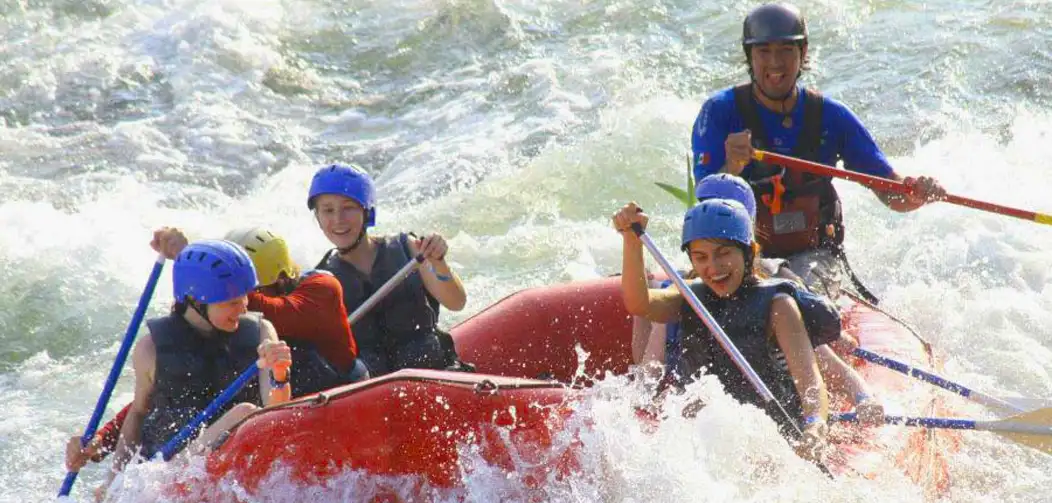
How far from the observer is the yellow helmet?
590 cm

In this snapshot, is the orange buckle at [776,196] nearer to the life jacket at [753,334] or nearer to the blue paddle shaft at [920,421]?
the life jacket at [753,334]

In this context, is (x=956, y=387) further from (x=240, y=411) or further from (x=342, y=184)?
(x=240, y=411)

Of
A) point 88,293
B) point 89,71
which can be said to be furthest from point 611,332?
point 89,71

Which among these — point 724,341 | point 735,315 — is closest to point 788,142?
point 735,315

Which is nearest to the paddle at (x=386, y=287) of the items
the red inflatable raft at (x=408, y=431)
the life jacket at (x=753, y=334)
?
the red inflatable raft at (x=408, y=431)

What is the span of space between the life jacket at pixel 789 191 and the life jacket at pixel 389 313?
1514 mm

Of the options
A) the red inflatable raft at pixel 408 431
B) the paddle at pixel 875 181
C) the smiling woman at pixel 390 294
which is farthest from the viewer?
the paddle at pixel 875 181

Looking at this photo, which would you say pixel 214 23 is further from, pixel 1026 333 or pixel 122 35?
pixel 1026 333

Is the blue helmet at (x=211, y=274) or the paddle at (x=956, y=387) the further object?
the paddle at (x=956, y=387)

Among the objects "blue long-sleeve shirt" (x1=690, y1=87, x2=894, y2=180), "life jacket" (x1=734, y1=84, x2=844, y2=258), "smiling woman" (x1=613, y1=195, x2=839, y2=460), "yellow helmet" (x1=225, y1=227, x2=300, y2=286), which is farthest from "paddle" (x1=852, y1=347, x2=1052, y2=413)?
"yellow helmet" (x1=225, y1=227, x2=300, y2=286)

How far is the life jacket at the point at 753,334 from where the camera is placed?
5465mm

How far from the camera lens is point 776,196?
22.1ft

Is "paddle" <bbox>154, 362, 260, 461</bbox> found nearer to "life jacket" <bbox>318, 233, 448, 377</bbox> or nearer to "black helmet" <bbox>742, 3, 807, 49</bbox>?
"life jacket" <bbox>318, 233, 448, 377</bbox>

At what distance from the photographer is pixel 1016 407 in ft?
20.4
